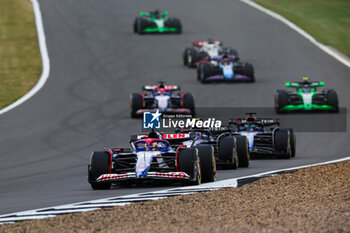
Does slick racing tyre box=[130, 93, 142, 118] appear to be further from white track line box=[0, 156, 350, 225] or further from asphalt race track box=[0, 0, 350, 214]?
white track line box=[0, 156, 350, 225]

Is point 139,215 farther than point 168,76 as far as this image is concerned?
No

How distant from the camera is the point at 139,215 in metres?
12.2

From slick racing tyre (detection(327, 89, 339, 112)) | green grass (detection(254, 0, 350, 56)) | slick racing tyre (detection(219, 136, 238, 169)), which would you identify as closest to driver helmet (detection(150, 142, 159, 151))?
slick racing tyre (detection(219, 136, 238, 169))

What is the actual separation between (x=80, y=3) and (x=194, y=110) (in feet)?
91.9

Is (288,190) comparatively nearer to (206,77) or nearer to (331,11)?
(206,77)

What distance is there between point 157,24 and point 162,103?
1961 cm

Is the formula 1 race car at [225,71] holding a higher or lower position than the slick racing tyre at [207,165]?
higher

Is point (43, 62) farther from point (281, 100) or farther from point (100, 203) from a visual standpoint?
point (100, 203)

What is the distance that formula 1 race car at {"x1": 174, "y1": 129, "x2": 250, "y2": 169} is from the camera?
19484 mm

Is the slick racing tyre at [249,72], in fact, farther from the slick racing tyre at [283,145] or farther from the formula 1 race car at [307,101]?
the slick racing tyre at [283,145]

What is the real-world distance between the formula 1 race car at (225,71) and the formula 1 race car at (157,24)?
11.2 m

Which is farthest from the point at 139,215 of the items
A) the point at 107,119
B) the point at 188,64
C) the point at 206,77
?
the point at 188,64

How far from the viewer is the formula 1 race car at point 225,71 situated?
3812 centimetres

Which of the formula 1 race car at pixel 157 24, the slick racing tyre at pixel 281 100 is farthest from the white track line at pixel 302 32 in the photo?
the slick racing tyre at pixel 281 100
